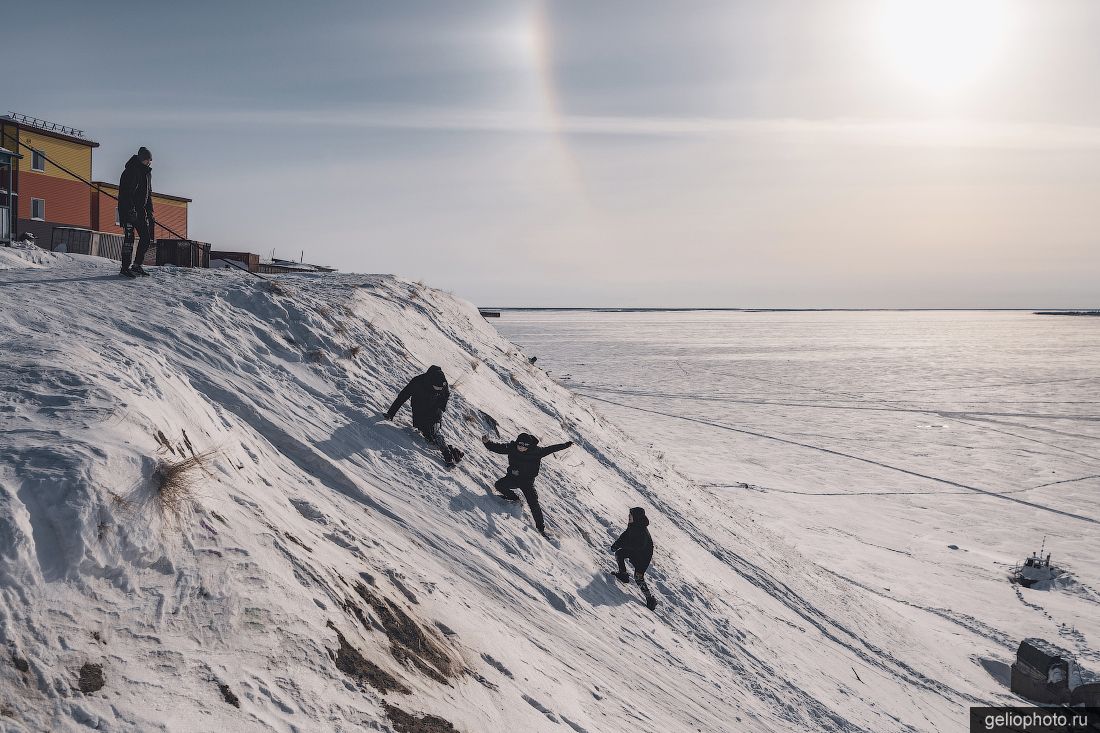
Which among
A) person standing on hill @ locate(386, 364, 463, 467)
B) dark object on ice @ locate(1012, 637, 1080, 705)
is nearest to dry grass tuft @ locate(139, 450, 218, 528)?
person standing on hill @ locate(386, 364, 463, 467)

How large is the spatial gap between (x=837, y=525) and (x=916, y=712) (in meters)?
12.1

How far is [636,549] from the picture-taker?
1002 cm

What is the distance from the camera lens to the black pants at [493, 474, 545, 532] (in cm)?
1008

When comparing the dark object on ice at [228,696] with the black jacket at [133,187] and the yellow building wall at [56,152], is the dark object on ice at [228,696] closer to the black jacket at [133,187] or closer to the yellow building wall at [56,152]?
the black jacket at [133,187]

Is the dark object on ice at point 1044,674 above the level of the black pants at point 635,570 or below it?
below

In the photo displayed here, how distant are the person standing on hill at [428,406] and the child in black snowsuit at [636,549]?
8.97ft

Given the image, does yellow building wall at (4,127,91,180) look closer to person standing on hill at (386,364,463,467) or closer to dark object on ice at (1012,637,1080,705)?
person standing on hill at (386,364,463,467)

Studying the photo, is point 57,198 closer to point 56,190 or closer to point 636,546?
point 56,190

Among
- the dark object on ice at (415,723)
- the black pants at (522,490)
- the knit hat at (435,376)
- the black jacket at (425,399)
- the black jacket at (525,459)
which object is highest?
the knit hat at (435,376)

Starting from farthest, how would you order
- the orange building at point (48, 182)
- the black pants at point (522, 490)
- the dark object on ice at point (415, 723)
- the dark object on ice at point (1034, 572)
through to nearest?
the orange building at point (48, 182) < the dark object on ice at point (1034, 572) < the black pants at point (522, 490) < the dark object on ice at point (415, 723)

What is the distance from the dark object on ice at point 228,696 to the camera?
3.93m

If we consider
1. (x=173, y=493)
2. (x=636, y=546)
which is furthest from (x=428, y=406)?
(x=173, y=493)

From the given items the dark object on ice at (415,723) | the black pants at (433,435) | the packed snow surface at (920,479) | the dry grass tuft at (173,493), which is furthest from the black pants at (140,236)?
the packed snow surface at (920,479)

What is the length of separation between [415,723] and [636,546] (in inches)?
233
